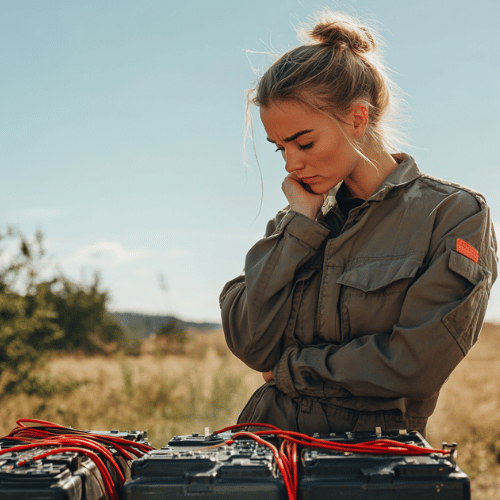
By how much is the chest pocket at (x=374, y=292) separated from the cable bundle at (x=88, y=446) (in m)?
0.89

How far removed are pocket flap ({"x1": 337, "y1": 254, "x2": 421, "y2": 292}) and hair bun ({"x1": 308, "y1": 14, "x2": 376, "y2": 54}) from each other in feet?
2.99

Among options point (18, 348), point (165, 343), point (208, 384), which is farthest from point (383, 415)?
point (165, 343)

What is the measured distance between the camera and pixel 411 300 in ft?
6.42

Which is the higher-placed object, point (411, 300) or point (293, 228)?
point (293, 228)

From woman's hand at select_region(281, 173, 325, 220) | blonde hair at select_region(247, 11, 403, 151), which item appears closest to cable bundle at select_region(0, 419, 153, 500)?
woman's hand at select_region(281, 173, 325, 220)

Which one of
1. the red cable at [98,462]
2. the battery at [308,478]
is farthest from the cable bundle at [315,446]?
the red cable at [98,462]

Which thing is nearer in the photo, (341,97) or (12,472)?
(12,472)

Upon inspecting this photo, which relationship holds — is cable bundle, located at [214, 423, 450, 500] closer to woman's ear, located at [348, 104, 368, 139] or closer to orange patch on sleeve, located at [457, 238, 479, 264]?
orange patch on sleeve, located at [457, 238, 479, 264]

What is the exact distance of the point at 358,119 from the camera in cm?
222

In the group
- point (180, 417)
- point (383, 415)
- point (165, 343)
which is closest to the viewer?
point (383, 415)

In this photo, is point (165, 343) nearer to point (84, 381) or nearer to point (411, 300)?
point (84, 381)

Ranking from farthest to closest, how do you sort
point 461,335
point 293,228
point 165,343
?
point 165,343, point 293,228, point 461,335

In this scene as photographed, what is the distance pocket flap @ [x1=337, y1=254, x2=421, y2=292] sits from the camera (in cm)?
201

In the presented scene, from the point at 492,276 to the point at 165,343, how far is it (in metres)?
9.79
